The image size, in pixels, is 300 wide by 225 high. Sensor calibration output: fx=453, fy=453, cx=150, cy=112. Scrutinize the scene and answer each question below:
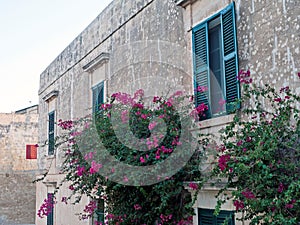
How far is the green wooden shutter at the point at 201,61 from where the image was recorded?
5.97 meters

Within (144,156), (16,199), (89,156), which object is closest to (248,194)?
(144,156)

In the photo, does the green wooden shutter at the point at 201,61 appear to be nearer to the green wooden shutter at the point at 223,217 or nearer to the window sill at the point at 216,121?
the window sill at the point at 216,121

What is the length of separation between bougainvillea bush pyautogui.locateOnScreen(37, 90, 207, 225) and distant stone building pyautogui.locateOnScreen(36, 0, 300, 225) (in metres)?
0.37

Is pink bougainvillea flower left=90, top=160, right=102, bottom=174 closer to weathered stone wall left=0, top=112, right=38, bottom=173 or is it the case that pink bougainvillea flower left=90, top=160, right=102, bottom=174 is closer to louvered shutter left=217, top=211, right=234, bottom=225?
louvered shutter left=217, top=211, right=234, bottom=225

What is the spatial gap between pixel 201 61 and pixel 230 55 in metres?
0.64

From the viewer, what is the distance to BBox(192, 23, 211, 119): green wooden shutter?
5969mm

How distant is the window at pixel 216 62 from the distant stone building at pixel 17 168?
1672 centimetres

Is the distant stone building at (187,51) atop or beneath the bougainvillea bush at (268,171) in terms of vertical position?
atop

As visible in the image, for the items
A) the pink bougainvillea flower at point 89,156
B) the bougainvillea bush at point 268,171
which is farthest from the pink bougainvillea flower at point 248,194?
the pink bougainvillea flower at point 89,156

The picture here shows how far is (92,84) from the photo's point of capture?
9.86 metres

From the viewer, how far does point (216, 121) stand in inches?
222

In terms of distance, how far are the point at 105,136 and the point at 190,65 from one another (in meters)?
1.56

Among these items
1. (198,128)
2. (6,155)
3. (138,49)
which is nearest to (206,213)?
(198,128)

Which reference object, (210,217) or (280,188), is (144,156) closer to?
(210,217)
